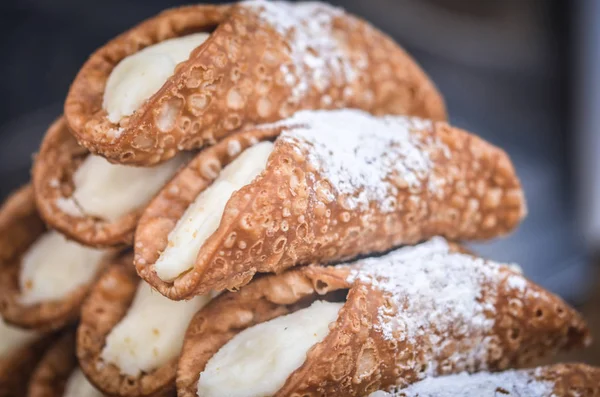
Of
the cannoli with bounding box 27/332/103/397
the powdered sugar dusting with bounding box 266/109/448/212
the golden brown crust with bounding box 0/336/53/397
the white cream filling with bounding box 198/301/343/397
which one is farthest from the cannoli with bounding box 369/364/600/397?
the golden brown crust with bounding box 0/336/53/397

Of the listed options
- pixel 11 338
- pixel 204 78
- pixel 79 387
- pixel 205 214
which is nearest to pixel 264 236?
pixel 205 214

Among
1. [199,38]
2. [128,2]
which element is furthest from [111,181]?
[128,2]

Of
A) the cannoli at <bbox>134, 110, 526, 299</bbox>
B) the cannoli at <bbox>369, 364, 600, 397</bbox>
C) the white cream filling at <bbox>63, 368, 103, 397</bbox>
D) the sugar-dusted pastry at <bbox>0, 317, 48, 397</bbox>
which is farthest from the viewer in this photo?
the sugar-dusted pastry at <bbox>0, 317, 48, 397</bbox>

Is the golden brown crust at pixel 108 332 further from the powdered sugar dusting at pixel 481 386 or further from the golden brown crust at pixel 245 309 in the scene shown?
the powdered sugar dusting at pixel 481 386

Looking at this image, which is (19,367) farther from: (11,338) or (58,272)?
(58,272)

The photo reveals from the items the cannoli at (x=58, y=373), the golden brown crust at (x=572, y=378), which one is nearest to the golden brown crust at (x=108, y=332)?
the cannoli at (x=58, y=373)

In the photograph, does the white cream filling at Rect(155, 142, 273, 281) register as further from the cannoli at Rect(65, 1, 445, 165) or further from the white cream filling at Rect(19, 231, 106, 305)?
the white cream filling at Rect(19, 231, 106, 305)
